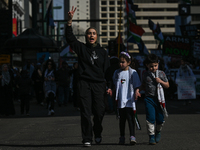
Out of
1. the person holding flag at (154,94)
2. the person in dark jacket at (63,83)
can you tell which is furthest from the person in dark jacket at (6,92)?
the person holding flag at (154,94)

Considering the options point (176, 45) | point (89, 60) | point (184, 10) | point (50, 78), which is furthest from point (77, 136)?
point (184, 10)

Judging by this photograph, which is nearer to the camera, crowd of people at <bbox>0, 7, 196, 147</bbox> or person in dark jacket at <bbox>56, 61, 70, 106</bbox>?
crowd of people at <bbox>0, 7, 196, 147</bbox>

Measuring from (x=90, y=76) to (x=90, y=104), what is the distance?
0.40 metres

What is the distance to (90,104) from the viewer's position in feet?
23.2

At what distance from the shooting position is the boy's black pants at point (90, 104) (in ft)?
22.9

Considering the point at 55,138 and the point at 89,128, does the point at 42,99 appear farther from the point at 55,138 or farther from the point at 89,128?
the point at 89,128

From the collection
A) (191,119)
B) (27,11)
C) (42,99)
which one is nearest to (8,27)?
(42,99)

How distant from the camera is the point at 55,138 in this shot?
8469 mm

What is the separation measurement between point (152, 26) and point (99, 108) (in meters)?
27.0

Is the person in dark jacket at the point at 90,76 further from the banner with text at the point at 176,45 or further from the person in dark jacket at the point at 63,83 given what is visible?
the banner with text at the point at 176,45

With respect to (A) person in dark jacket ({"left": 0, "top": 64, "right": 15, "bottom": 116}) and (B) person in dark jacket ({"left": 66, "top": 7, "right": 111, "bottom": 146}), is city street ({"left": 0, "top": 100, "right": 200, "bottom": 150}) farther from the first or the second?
(A) person in dark jacket ({"left": 0, "top": 64, "right": 15, "bottom": 116})

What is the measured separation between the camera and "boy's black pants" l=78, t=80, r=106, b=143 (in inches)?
275

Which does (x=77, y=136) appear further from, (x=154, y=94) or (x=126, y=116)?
(x=154, y=94)

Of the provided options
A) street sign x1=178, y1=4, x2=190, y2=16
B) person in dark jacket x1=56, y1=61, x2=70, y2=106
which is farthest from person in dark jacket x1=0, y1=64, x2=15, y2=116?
street sign x1=178, y1=4, x2=190, y2=16
